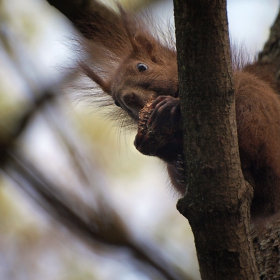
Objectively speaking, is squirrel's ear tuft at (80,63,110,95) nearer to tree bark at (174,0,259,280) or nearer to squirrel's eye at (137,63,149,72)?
squirrel's eye at (137,63,149,72)

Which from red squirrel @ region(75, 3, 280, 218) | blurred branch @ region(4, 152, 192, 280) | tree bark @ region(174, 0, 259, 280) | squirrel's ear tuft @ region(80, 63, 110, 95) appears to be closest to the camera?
blurred branch @ region(4, 152, 192, 280)

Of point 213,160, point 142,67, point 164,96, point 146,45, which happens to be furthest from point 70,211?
point 146,45

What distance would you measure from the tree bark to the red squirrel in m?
0.58

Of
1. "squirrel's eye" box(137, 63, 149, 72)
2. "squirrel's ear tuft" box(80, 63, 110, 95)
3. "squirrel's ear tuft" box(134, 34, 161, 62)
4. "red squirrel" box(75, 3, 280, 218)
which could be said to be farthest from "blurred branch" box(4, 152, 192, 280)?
"squirrel's ear tuft" box(80, 63, 110, 95)

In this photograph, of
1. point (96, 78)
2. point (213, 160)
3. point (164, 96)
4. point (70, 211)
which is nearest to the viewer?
point (70, 211)

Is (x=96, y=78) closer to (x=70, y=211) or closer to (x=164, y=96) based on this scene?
(x=164, y=96)

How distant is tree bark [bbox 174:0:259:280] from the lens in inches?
97.0

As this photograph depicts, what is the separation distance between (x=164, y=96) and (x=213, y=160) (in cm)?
94

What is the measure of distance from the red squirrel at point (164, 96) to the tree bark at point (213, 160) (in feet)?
1.89

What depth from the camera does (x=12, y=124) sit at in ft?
8.57

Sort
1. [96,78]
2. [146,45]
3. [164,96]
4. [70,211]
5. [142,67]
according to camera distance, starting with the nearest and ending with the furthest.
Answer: [70,211], [164,96], [142,67], [146,45], [96,78]

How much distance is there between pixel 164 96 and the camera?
340 cm

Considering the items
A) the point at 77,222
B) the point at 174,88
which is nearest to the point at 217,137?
the point at 77,222

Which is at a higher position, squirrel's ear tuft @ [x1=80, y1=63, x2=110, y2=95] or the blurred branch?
the blurred branch
